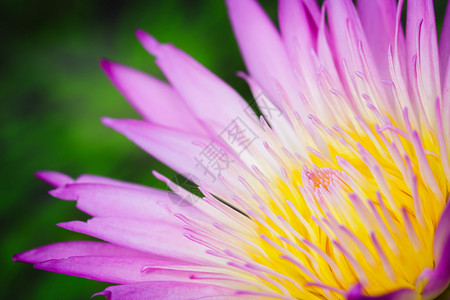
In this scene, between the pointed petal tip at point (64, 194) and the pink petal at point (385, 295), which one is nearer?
the pink petal at point (385, 295)

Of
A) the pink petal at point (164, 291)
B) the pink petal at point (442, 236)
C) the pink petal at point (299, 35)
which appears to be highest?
the pink petal at point (299, 35)

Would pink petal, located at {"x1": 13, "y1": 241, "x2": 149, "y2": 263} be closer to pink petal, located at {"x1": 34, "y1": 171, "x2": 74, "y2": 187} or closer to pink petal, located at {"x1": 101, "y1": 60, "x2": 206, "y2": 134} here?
pink petal, located at {"x1": 34, "y1": 171, "x2": 74, "y2": 187}

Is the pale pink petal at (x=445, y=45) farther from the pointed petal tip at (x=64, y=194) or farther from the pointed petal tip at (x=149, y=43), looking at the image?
the pointed petal tip at (x=64, y=194)

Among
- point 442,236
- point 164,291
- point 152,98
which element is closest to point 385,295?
point 442,236

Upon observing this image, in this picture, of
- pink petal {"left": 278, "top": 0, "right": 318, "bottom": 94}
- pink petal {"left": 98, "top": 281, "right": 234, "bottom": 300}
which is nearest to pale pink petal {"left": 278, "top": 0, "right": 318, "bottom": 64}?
pink petal {"left": 278, "top": 0, "right": 318, "bottom": 94}

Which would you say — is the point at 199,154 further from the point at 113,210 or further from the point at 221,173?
the point at 113,210

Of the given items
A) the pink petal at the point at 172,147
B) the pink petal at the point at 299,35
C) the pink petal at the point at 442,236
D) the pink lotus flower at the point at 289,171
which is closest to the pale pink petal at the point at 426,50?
the pink lotus flower at the point at 289,171
